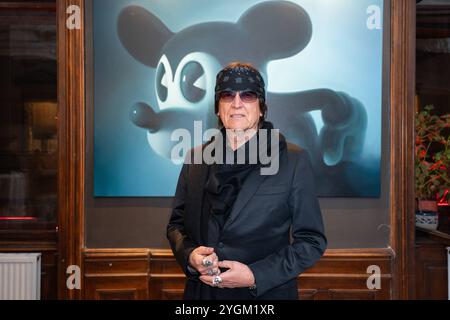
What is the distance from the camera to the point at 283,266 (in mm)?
1510

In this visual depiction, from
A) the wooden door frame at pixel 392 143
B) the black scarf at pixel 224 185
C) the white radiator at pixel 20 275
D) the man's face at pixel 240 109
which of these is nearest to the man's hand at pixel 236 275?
the black scarf at pixel 224 185

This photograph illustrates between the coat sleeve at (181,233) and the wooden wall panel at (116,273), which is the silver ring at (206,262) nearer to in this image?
the coat sleeve at (181,233)

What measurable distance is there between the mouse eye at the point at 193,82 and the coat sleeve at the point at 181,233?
114 cm

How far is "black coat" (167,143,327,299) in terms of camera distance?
1518 millimetres

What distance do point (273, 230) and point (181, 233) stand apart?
0.36 metres

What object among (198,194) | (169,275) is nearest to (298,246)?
(198,194)

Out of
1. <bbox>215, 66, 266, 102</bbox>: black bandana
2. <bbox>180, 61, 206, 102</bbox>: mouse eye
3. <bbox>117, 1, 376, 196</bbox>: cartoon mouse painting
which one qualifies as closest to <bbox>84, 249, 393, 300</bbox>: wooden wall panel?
<bbox>117, 1, 376, 196</bbox>: cartoon mouse painting

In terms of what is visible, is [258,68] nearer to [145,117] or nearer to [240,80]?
[145,117]

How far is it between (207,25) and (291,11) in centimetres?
53

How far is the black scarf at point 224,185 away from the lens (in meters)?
1.55

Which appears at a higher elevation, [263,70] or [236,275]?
[263,70]

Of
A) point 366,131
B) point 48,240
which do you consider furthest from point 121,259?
point 366,131

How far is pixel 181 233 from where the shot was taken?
1671 mm
